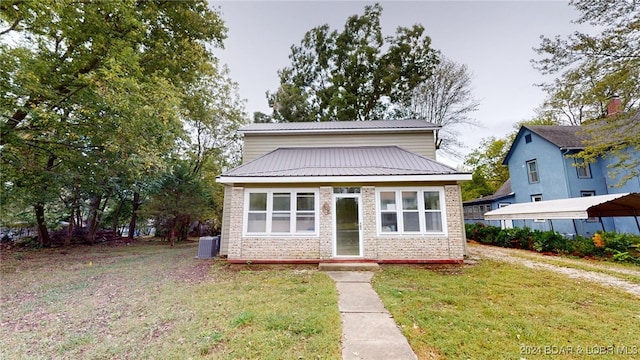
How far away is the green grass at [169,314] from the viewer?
341cm

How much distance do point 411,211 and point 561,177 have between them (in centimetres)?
1325

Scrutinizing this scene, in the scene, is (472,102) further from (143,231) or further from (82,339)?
(143,231)

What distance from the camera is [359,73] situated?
909 inches

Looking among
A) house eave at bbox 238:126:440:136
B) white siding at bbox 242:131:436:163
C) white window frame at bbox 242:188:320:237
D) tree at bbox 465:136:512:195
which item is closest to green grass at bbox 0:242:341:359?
white window frame at bbox 242:188:320:237

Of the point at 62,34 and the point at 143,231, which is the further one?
the point at 143,231

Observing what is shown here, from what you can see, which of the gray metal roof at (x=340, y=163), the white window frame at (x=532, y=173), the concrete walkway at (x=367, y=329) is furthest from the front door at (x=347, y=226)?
the white window frame at (x=532, y=173)

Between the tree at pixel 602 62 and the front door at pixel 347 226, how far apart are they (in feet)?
29.1

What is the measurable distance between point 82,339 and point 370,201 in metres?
7.34

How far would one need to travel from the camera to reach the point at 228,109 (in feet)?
67.4

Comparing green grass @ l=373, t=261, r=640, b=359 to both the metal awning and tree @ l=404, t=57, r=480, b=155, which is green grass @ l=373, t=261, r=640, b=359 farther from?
tree @ l=404, t=57, r=480, b=155

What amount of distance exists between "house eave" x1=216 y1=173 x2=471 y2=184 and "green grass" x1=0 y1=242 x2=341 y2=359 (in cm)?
285

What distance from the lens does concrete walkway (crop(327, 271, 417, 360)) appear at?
3236mm

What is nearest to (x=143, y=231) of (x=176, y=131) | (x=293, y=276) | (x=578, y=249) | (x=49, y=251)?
(x=49, y=251)

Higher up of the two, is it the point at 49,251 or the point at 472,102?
the point at 472,102
